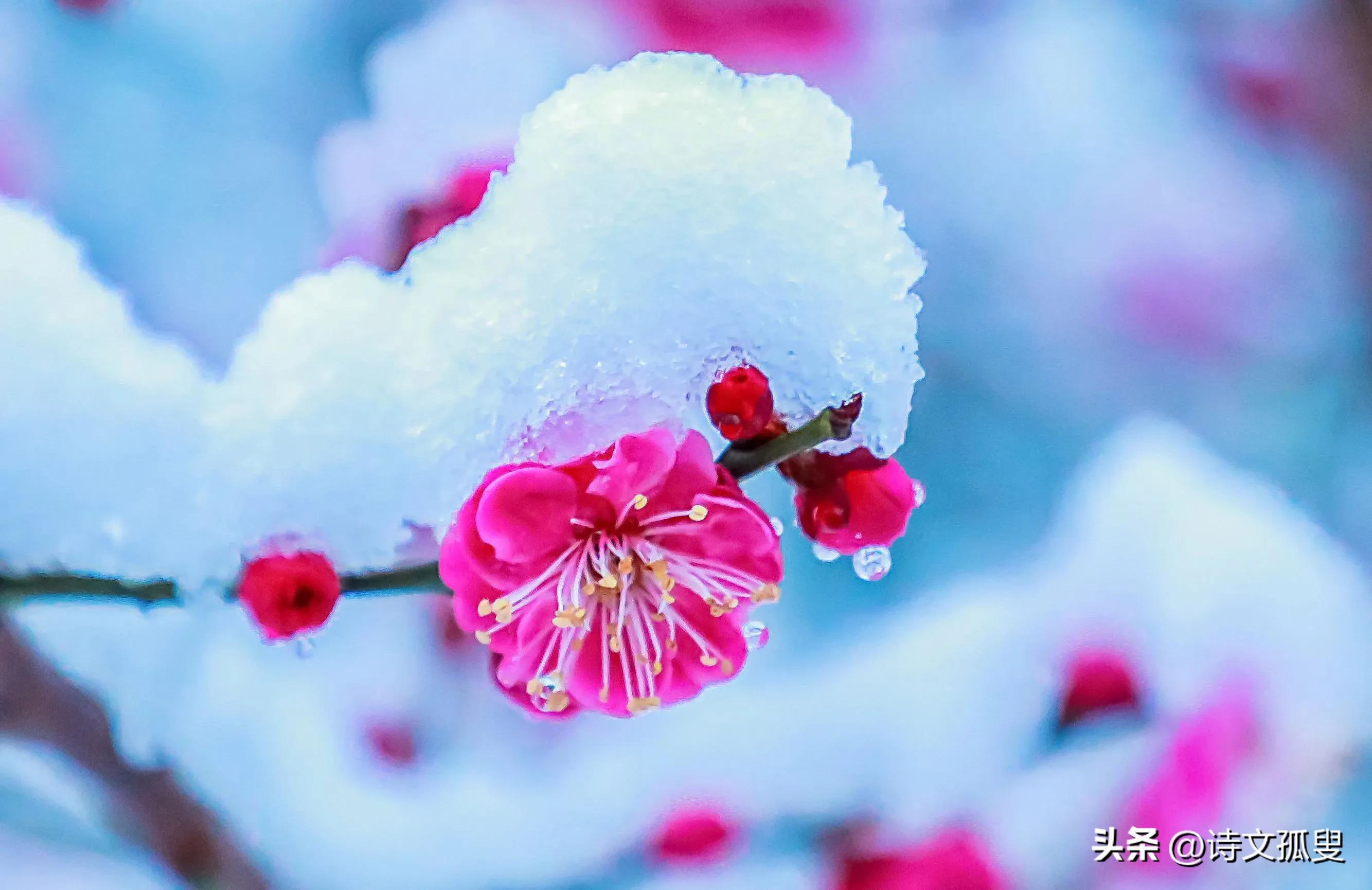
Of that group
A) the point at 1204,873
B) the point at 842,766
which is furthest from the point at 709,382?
the point at 1204,873

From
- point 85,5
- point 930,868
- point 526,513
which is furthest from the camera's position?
point 930,868

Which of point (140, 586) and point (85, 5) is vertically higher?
point (85, 5)

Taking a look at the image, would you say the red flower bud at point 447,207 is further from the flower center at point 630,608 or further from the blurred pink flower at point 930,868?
the blurred pink flower at point 930,868

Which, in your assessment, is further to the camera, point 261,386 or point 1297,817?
point 1297,817

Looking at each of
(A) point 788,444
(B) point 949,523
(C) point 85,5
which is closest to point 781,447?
(A) point 788,444

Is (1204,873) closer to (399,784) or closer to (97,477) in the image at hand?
(399,784)

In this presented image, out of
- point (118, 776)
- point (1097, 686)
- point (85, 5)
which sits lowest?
point (118, 776)

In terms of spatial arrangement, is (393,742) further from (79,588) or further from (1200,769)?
(1200,769)
